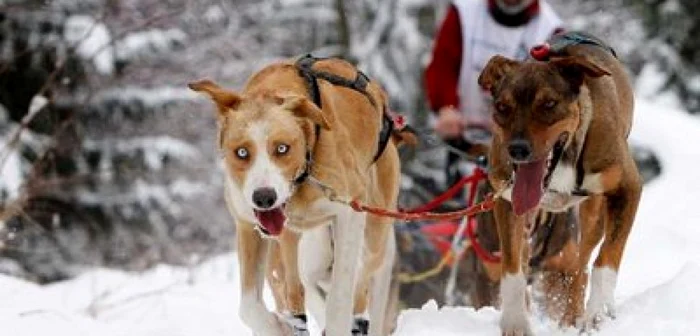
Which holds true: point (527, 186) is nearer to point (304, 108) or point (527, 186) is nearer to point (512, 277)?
point (512, 277)

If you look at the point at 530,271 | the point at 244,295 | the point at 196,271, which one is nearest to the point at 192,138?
the point at 196,271

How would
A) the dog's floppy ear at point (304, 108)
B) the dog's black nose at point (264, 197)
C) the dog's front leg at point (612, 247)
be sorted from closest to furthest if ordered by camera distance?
the dog's black nose at point (264, 197), the dog's floppy ear at point (304, 108), the dog's front leg at point (612, 247)

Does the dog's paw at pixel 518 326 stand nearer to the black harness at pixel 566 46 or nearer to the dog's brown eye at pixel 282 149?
the black harness at pixel 566 46

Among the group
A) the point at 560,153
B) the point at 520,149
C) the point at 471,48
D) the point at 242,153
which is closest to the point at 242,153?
the point at 242,153

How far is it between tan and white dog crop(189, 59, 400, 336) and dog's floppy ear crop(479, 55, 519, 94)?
0.54 meters

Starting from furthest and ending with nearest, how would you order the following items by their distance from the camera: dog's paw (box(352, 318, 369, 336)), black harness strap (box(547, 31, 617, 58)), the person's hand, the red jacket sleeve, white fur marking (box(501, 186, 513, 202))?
the red jacket sleeve < the person's hand < dog's paw (box(352, 318, 369, 336)) < black harness strap (box(547, 31, 617, 58)) < white fur marking (box(501, 186, 513, 202))

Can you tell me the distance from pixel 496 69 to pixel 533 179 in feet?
1.45

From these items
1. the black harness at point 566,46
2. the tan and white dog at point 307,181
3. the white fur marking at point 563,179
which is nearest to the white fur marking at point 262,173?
the tan and white dog at point 307,181

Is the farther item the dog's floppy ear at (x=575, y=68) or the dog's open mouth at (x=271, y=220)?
the dog's floppy ear at (x=575, y=68)

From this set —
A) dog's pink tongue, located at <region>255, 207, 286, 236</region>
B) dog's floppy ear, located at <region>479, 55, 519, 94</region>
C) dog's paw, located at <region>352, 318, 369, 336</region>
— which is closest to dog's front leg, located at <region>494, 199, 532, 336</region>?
dog's floppy ear, located at <region>479, 55, 519, 94</region>

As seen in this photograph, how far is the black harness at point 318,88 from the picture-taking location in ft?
14.1

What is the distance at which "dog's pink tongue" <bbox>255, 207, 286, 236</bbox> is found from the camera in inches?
162

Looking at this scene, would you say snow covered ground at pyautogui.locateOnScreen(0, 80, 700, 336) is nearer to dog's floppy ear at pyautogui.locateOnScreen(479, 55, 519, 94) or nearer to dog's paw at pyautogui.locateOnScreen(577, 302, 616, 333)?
dog's paw at pyautogui.locateOnScreen(577, 302, 616, 333)

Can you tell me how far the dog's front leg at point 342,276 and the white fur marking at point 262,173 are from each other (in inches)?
17.7
